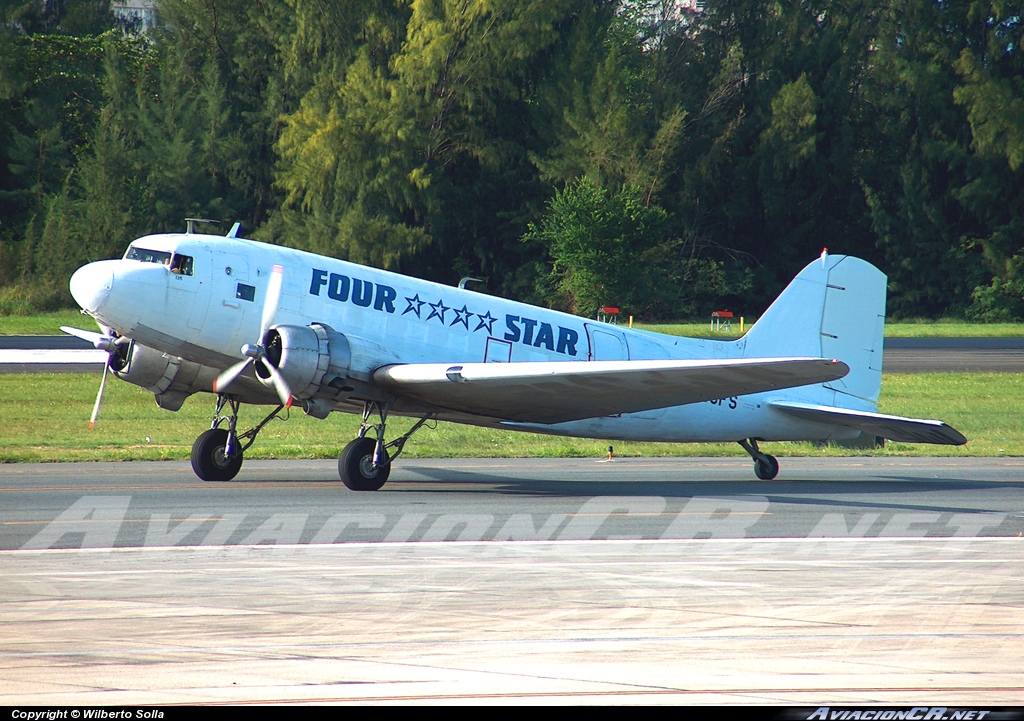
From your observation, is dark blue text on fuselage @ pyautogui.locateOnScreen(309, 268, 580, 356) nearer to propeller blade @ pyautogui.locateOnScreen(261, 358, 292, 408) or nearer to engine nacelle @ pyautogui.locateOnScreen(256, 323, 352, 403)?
engine nacelle @ pyautogui.locateOnScreen(256, 323, 352, 403)

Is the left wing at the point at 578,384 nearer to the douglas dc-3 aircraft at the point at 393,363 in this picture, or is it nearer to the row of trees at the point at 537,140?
the douglas dc-3 aircraft at the point at 393,363

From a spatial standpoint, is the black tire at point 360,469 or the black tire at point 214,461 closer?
the black tire at point 360,469

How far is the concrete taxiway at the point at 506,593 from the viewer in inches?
286

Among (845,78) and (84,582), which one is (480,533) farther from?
(845,78)

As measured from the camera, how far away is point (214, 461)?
19.1 metres

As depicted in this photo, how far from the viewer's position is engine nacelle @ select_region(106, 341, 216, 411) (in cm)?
1977

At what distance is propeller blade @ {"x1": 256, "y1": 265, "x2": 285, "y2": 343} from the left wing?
193 cm

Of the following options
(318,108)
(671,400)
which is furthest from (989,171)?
(671,400)

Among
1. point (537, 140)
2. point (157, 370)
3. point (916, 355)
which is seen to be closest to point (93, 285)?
point (157, 370)

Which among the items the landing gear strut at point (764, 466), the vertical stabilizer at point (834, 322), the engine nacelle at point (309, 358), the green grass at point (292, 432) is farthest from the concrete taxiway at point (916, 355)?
the landing gear strut at point (764, 466)

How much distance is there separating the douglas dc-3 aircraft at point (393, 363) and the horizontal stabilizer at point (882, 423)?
35 mm

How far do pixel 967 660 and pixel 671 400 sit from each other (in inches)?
428

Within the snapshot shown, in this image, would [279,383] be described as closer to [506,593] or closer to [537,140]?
[506,593]

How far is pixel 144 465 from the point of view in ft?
71.4
